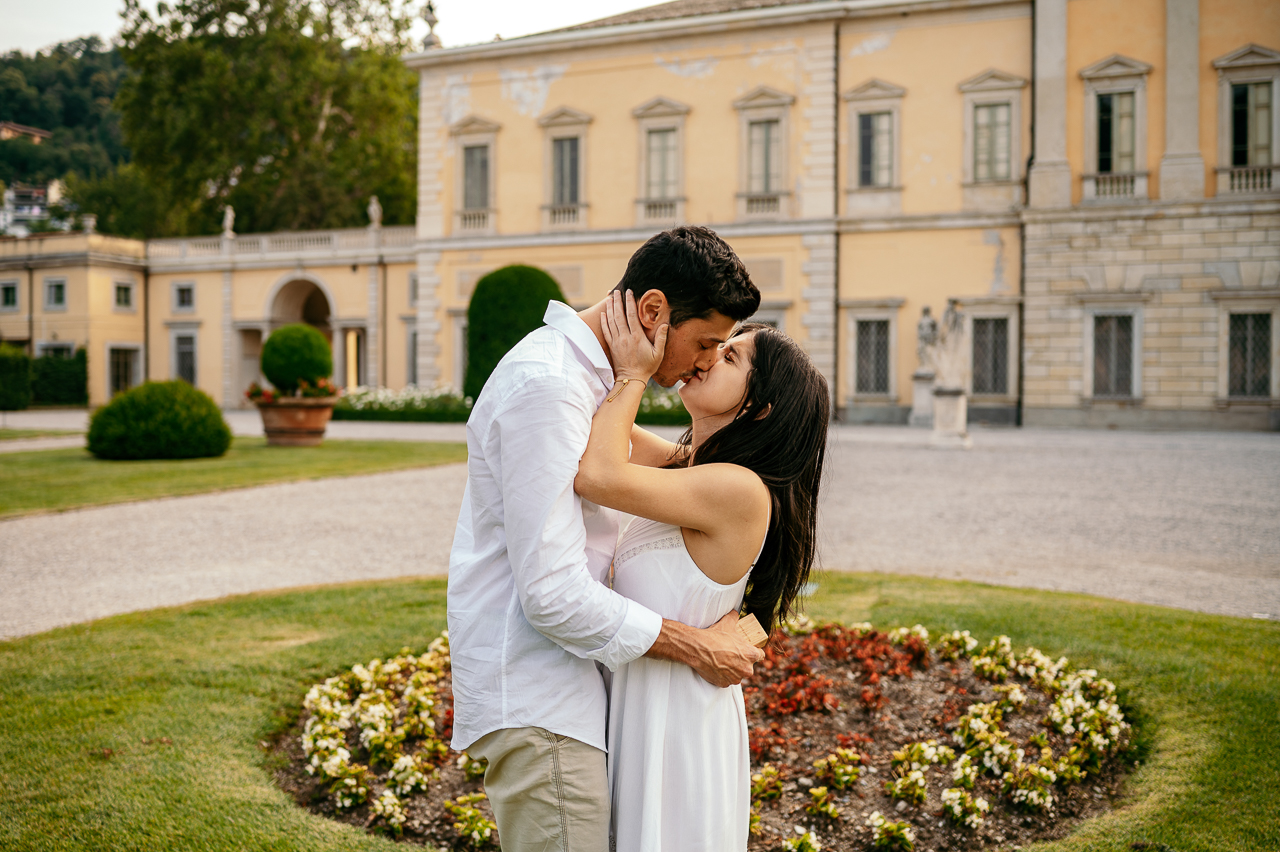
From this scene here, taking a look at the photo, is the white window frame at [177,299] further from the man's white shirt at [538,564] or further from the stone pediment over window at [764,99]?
the man's white shirt at [538,564]

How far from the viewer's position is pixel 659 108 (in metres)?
25.0

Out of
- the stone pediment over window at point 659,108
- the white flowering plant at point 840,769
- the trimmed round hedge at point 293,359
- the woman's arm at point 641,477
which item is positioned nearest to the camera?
the woman's arm at point 641,477

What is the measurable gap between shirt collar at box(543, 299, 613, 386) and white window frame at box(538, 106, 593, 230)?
2445 centimetres

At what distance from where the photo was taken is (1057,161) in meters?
21.6

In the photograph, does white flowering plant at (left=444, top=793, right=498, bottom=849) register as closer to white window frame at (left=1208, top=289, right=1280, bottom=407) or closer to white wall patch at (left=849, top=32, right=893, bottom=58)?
white window frame at (left=1208, top=289, right=1280, bottom=407)

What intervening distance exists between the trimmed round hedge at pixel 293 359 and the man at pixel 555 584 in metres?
14.7

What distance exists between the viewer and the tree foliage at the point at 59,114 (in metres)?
49.9

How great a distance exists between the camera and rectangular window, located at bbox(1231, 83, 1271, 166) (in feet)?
67.7

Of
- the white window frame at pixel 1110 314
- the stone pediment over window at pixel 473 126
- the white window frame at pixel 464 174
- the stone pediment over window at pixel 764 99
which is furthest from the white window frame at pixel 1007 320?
the stone pediment over window at pixel 473 126

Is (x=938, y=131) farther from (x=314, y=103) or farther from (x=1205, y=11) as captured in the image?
(x=314, y=103)

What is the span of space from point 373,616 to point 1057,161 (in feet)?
69.3

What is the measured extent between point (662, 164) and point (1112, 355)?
1237 cm

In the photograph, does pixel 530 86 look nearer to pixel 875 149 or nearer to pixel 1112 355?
pixel 875 149

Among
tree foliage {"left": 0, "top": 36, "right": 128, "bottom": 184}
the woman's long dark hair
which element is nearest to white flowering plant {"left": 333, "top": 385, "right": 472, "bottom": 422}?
the woman's long dark hair
